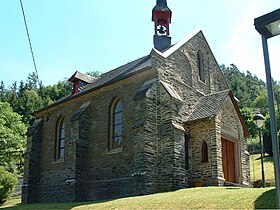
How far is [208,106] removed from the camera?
67.8 ft

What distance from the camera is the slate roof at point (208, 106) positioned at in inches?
770

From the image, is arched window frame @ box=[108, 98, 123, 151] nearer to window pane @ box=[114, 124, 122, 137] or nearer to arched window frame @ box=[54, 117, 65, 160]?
window pane @ box=[114, 124, 122, 137]

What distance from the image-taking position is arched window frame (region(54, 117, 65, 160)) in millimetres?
25750

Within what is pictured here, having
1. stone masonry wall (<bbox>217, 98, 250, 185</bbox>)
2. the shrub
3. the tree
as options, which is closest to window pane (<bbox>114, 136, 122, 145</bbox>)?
stone masonry wall (<bbox>217, 98, 250, 185</bbox>)

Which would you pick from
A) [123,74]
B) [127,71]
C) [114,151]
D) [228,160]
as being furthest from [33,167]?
[228,160]

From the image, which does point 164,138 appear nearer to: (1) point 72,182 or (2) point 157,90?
(2) point 157,90

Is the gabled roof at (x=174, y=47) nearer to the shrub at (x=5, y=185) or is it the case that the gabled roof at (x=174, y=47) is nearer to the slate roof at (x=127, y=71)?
the slate roof at (x=127, y=71)

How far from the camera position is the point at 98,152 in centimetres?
2212

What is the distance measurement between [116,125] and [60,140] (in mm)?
6381

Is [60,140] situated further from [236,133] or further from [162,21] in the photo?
[236,133]

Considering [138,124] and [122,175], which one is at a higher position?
[138,124]

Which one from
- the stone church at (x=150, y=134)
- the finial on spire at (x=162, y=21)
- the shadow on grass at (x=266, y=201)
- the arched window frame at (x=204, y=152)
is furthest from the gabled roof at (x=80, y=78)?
the shadow on grass at (x=266, y=201)

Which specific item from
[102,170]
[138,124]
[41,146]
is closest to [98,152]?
[102,170]

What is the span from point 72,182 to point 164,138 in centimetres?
694
